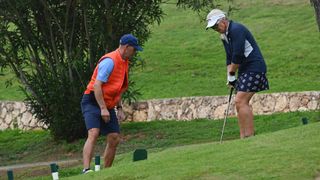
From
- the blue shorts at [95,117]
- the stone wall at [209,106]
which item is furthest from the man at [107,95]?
the stone wall at [209,106]

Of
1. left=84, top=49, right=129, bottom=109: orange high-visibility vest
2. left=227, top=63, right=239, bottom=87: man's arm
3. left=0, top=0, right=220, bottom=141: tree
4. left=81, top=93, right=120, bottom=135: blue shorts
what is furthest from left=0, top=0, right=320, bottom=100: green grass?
left=84, top=49, right=129, bottom=109: orange high-visibility vest

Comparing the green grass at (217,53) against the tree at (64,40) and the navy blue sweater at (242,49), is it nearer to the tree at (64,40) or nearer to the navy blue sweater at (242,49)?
the tree at (64,40)

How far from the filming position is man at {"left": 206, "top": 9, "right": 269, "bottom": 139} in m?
11.0

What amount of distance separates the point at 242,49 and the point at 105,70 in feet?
Answer: 5.63

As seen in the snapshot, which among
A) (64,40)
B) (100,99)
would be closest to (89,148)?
(100,99)

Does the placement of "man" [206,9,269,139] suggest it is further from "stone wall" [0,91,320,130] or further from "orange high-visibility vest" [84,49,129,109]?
"stone wall" [0,91,320,130]

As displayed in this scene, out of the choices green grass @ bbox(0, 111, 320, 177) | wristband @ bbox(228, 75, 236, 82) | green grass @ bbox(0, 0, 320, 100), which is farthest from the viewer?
green grass @ bbox(0, 0, 320, 100)

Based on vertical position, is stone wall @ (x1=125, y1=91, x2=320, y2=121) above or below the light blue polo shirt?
below

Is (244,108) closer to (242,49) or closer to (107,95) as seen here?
(242,49)

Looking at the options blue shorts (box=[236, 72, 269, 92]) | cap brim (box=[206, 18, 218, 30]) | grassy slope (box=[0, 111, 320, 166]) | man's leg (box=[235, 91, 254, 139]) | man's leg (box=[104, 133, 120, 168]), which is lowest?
grassy slope (box=[0, 111, 320, 166])

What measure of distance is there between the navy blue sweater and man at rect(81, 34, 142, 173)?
1.19m

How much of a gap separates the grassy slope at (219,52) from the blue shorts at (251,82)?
40.9 ft

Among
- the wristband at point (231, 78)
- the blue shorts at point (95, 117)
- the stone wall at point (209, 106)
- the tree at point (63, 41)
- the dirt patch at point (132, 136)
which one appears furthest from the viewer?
the stone wall at point (209, 106)

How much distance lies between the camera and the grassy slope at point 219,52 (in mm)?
26203
